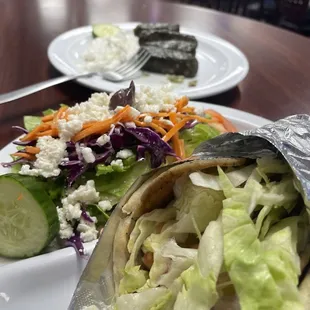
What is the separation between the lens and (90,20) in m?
2.83

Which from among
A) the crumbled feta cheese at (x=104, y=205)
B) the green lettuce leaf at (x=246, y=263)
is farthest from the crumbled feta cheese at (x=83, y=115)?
the green lettuce leaf at (x=246, y=263)

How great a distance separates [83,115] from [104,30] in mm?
1151

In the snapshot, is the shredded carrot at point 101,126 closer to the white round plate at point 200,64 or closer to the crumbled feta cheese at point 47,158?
the crumbled feta cheese at point 47,158

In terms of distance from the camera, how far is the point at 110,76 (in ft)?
6.59

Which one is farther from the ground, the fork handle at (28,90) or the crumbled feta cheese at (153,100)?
the crumbled feta cheese at (153,100)

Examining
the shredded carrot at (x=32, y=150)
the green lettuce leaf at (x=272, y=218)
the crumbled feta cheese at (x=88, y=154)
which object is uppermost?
the green lettuce leaf at (x=272, y=218)

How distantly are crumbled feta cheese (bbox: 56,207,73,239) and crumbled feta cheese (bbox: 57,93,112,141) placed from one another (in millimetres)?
220

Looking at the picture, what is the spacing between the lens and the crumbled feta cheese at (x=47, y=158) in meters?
1.28

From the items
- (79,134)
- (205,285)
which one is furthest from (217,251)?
(79,134)

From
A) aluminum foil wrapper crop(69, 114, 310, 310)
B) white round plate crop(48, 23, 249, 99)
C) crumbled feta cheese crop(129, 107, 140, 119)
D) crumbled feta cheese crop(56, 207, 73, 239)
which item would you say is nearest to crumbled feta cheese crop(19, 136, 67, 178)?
crumbled feta cheese crop(56, 207, 73, 239)

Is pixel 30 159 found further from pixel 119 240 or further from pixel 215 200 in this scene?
pixel 215 200

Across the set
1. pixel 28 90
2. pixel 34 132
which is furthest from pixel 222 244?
pixel 28 90

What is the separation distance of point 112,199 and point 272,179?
525 mm

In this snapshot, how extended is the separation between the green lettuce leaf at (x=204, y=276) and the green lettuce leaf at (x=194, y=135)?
2.09 feet
